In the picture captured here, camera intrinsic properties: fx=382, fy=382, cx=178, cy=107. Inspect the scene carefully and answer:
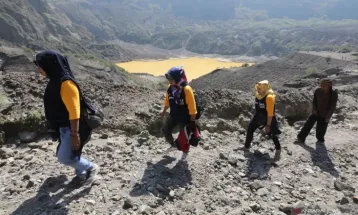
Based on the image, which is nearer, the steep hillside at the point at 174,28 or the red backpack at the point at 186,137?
the red backpack at the point at 186,137

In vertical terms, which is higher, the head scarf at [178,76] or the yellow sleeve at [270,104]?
the head scarf at [178,76]

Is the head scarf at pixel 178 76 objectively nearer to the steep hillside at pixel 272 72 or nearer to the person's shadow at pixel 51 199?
the person's shadow at pixel 51 199

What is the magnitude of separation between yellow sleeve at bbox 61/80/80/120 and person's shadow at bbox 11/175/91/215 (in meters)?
0.97

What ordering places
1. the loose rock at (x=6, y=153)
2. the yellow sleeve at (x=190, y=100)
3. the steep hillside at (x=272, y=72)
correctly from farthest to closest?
the steep hillside at (x=272, y=72), the loose rock at (x=6, y=153), the yellow sleeve at (x=190, y=100)

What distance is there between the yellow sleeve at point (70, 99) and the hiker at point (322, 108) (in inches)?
166

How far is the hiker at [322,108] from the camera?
20.7 feet

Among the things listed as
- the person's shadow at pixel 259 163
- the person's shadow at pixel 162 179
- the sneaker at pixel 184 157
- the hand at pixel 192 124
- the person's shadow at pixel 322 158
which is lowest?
the person's shadow at pixel 322 158

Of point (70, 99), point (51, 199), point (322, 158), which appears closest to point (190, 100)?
point (70, 99)

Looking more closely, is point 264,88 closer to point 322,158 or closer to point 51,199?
point 322,158

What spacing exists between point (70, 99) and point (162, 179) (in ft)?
5.44

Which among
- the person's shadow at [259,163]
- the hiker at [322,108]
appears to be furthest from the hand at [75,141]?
the hiker at [322,108]

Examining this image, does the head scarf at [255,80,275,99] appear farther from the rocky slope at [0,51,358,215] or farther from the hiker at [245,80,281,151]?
the rocky slope at [0,51,358,215]

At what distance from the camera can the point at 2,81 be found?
7590mm

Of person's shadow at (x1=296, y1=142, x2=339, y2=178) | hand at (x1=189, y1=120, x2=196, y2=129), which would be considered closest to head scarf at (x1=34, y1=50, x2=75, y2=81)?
hand at (x1=189, y1=120, x2=196, y2=129)
